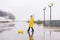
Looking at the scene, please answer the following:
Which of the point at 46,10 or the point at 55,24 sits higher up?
the point at 46,10

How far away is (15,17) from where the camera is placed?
33406 millimetres

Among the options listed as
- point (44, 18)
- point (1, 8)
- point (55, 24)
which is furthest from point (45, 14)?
point (1, 8)

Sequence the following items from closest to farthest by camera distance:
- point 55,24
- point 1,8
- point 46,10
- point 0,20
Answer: point 55,24
point 46,10
point 1,8
point 0,20

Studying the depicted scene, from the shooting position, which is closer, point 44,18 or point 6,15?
point 44,18

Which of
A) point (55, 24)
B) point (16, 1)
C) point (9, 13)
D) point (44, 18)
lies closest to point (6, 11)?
point (9, 13)

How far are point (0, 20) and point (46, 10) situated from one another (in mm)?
9563

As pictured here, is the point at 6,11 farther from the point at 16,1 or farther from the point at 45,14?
the point at 45,14

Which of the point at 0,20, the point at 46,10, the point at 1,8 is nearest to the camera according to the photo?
the point at 46,10

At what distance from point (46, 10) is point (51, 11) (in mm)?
1062

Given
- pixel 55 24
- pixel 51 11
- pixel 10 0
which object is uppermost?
pixel 10 0

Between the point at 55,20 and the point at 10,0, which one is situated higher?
the point at 10,0

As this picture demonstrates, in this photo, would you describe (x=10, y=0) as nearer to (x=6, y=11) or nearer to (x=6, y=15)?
(x=6, y=11)

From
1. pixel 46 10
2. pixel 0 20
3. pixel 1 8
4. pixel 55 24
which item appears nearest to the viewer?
pixel 55 24

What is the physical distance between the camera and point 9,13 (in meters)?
33.4
